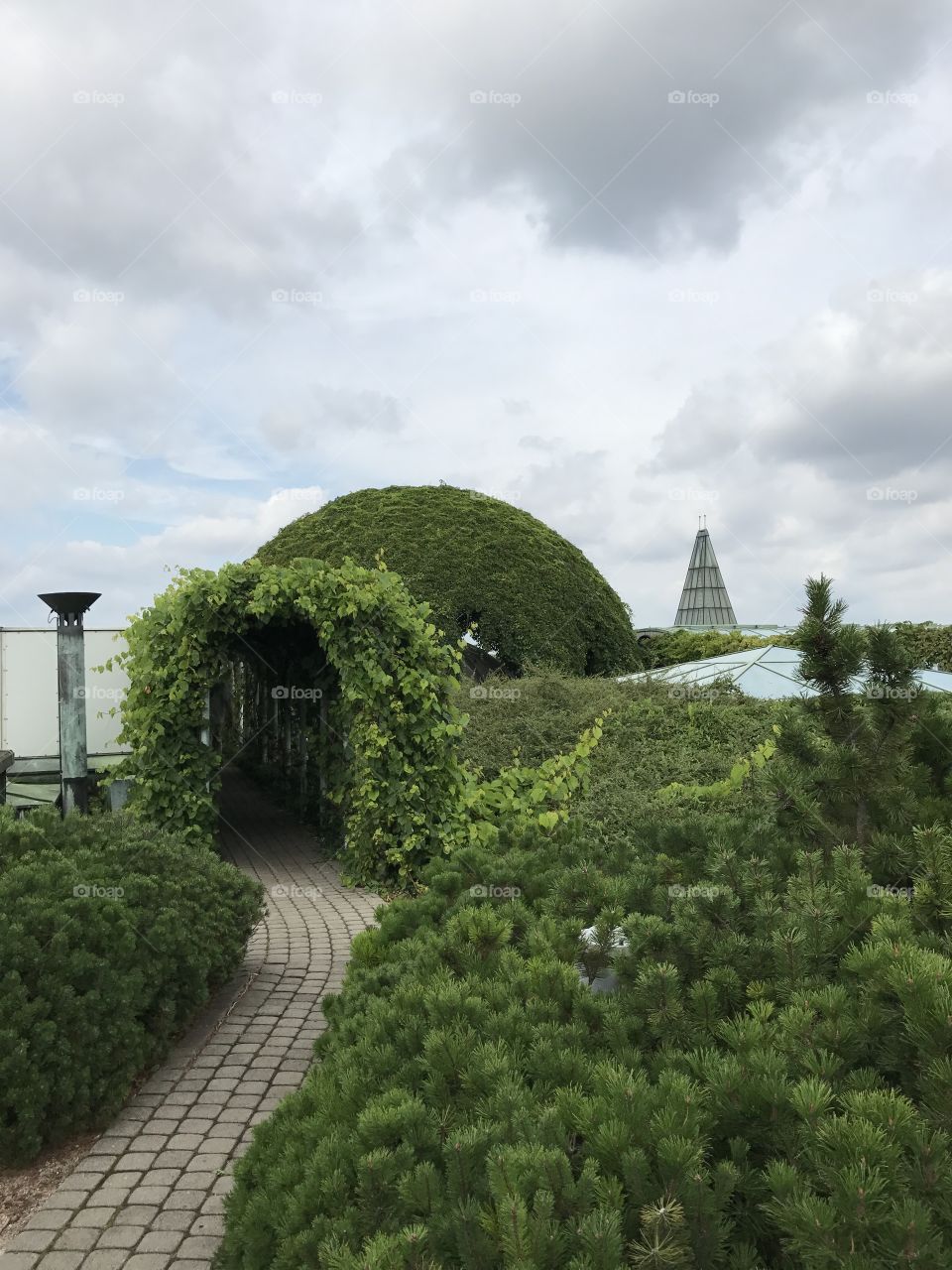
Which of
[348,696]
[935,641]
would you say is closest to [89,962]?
[348,696]

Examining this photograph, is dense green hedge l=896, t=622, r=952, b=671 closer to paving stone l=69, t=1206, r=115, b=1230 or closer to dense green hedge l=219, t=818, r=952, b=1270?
dense green hedge l=219, t=818, r=952, b=1270

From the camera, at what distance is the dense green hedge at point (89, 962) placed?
423cm

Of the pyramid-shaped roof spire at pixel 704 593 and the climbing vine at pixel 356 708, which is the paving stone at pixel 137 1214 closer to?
the climbing vine at pixel 356 708

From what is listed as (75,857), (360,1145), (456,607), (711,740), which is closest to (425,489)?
(456,607)

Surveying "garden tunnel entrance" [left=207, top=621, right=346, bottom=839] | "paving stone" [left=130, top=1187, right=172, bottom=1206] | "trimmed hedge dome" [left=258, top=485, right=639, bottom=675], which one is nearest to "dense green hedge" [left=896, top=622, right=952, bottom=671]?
"trimmed hedge dome" [left=258, top=485, right=639, bottom=675]

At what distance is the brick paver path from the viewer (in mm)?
3570

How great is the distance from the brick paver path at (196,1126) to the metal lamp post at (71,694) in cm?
498

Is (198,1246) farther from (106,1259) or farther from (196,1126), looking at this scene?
(196,1126)

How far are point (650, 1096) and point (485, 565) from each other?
18.2 metres

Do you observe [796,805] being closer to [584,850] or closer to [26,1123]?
[584,850]

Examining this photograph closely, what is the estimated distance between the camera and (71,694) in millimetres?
11719

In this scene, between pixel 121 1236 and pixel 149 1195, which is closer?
pixel 121 1236

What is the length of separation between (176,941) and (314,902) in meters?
3.78

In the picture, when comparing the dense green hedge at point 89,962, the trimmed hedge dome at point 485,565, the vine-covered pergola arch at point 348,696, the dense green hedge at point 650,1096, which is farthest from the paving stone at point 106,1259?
the trimmed hedge dome at point 485,565
